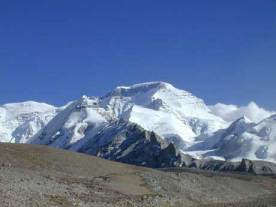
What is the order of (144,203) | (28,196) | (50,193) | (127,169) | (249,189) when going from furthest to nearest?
(249,189), (127,169), (144,203), (50,193), (28,196)

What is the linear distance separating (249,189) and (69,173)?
38.0 metres

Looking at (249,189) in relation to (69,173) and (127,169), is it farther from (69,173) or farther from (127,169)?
(69,173)

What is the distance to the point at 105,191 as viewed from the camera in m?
72.4

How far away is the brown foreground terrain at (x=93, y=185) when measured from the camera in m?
62.7

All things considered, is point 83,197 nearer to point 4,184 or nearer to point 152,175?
point 4,184

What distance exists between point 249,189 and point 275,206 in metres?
41.2

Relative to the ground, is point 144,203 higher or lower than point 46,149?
lower

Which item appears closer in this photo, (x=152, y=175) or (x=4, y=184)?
(x=4, y=184)

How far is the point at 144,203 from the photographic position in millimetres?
68688

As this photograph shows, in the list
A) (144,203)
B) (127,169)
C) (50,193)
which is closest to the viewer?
(50,193)

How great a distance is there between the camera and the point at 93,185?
7438 centimetres

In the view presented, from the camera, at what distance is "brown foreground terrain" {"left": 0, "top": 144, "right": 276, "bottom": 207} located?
62.7 metres

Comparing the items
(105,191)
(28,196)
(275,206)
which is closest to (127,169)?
(105,191)

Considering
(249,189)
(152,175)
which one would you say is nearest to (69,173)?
(152,175)
